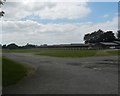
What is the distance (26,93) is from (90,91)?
2.51 meters

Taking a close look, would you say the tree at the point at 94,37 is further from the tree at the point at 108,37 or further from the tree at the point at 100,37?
the tree at the point at 108,37

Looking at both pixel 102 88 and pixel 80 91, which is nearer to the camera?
pixel 80 91

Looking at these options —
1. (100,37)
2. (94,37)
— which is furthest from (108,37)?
(94,37)

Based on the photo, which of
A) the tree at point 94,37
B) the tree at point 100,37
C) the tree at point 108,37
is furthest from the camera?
the tree at point 94,37

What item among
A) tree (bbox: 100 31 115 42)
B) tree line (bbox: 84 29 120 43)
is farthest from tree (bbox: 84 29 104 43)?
tree (bbox: 100 31 115 42)

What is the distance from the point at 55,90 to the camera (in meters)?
9.82

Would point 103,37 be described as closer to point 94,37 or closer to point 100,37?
point 100,37

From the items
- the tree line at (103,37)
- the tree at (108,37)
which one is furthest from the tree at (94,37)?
the tree at (108,37)

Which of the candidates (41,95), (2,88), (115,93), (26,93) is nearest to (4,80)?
(2,88)

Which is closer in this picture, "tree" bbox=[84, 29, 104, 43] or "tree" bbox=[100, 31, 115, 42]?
"tree" bbox=[100, 31, 115, 42]

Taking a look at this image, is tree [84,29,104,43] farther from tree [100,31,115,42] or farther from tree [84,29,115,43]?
tree [100,31,115,42]

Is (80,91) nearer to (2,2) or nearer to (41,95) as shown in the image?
(41,95)

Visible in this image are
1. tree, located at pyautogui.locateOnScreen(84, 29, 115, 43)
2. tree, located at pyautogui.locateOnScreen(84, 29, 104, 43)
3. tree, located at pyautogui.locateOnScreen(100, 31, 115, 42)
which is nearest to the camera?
tree, located at pyautogui.locateOnScreen(100, 31, 115, 42)

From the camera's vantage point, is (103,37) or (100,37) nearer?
(103,37)
